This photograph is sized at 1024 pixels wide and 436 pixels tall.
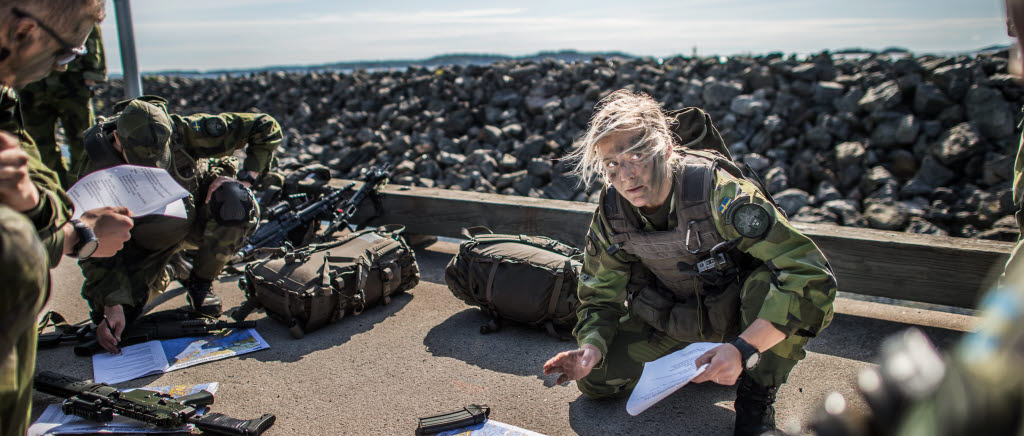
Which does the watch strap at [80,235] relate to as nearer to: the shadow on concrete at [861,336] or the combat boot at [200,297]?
the combat boot at [200,297]

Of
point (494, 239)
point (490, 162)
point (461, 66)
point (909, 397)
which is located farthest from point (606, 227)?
point (461, 66)

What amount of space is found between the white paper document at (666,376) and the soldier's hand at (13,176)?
176 cm

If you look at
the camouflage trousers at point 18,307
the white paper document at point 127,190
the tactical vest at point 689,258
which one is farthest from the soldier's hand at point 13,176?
the tactical vest at point 689,258

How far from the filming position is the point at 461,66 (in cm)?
1489

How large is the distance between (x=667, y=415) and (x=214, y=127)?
3.10 m

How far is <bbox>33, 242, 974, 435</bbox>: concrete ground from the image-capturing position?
2553 millimetres

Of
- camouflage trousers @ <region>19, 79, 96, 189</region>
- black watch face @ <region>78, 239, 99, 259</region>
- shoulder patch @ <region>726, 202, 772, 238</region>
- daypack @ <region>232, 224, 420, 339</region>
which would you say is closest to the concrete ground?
daypack @ <region>232, 224, 420, 339</region>

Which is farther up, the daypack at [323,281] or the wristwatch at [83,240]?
the wristwatch at [83,240]

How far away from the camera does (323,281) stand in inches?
133

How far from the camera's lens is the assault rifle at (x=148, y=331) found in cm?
316

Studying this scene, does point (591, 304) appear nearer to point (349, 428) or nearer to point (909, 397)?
point (349, 428)

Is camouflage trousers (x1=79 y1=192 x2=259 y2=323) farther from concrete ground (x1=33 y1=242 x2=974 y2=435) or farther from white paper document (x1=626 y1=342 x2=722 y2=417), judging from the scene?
white paper document (x1=626 y1=342 x2=722 y2=417)

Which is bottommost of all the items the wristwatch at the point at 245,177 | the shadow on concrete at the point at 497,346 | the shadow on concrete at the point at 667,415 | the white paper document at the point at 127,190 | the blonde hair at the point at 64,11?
the shadow on concrete at the point at 667,415

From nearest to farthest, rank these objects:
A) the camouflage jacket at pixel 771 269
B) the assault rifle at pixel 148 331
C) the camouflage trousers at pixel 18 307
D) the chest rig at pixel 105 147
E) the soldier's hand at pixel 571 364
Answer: the camouflage trousers at pixel 18 307 < the camouflage jacket at pixel 771 269 < the soldier's hand at pixel 571 364 < the assault rifle at pixel 148 331 < the chest rig at pixel 105 147
